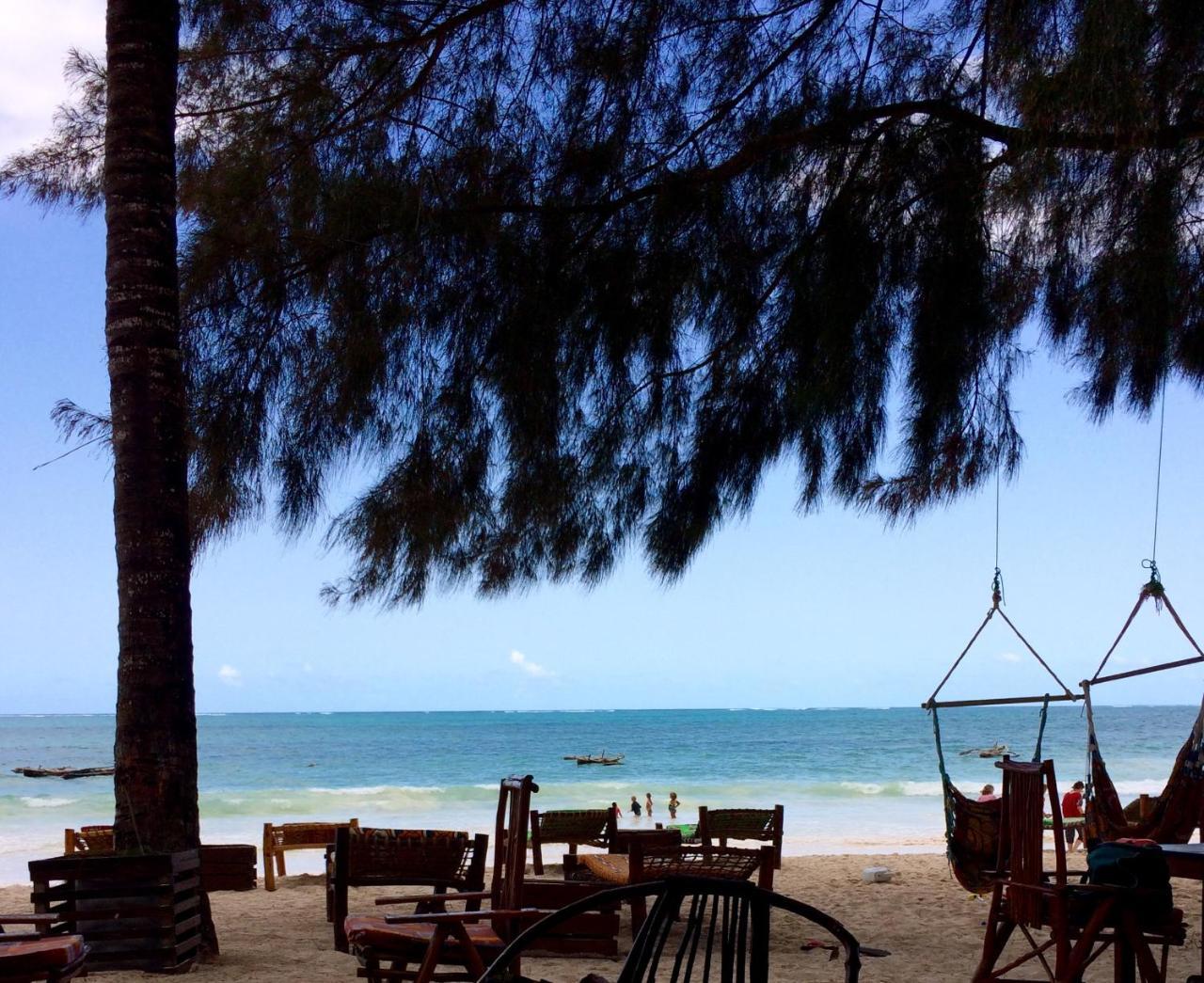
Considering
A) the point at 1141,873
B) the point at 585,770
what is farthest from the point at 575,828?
the point at 585,770

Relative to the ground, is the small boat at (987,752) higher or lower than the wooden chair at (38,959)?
lower

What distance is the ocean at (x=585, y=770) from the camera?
23.4m

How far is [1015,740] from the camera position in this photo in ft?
152

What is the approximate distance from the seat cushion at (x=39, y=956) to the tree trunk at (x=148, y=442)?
1.70 meters

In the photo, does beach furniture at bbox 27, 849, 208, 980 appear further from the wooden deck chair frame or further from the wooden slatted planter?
the wooden deck chair frame

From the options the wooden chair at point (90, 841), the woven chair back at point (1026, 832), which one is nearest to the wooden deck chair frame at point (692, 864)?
the woven chair back at point (1026, 832)

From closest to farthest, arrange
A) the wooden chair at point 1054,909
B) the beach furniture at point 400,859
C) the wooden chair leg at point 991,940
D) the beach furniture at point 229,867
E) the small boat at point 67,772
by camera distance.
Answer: the wooden chair at point 1054,909, the wooden chair leg at point 991,940, the beach furniture at point 400,859, the beach furniture at point 229,867, the small boat at point 67,772

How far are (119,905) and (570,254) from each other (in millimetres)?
2822

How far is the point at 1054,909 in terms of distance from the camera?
3.48m

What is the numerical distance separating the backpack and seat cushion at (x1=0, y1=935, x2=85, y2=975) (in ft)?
8.19

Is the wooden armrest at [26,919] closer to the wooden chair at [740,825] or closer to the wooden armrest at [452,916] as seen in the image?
the wooden armrest at [452,916]

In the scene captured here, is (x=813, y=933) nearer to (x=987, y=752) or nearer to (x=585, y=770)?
(x=585, y=770)

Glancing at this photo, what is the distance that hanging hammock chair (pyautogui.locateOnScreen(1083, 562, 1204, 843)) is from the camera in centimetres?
471

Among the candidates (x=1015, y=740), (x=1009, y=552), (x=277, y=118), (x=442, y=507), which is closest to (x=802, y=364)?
(x=442, y=507)
